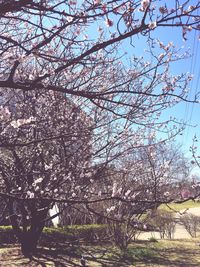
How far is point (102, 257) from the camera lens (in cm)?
961

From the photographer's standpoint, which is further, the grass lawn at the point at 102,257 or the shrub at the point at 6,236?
the shrub at the point at 6,236

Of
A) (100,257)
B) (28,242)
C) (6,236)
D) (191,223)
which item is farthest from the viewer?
(191,223)

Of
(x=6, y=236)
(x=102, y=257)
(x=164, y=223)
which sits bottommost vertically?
(x=102, y=257)

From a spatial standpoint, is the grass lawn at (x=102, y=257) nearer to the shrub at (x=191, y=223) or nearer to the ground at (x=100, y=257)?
the ground at (x=100, y=257)

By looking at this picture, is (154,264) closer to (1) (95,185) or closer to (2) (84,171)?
(1) (95,185)

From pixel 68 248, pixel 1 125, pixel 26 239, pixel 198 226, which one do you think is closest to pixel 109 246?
pixel 68 248

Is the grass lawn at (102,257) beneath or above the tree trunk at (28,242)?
beneath

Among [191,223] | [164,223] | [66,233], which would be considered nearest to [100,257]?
[66,233]

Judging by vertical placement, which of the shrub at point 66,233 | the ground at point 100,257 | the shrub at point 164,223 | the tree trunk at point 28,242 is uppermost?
the shrub at point 164,223

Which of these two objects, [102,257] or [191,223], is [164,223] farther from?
[102,257]

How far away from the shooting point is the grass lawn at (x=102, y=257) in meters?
8.85

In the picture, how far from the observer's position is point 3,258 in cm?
922

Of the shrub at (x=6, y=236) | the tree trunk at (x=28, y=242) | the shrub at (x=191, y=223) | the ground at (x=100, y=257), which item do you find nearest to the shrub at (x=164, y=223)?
the shrub at (x=191, y=223)

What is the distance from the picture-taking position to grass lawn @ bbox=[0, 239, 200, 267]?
8.85m
